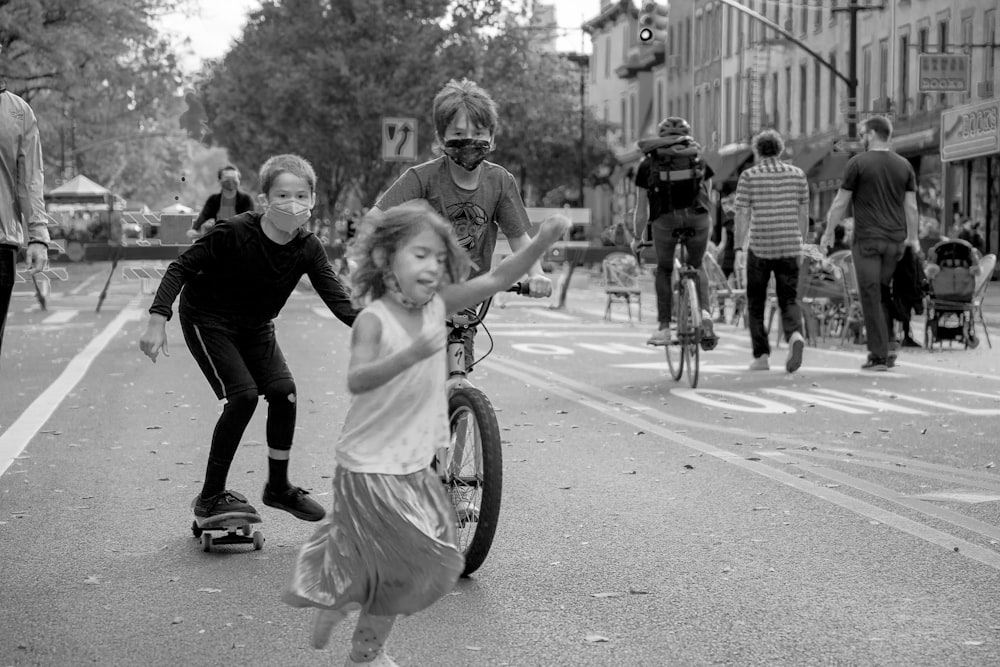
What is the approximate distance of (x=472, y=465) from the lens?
6.09 meters

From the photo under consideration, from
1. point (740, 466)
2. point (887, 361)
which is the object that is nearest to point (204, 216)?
point (887, 361)

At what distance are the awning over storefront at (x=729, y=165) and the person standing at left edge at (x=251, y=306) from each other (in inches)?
1986

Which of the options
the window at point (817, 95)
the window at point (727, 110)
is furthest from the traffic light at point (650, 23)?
the window at point (727, 110)

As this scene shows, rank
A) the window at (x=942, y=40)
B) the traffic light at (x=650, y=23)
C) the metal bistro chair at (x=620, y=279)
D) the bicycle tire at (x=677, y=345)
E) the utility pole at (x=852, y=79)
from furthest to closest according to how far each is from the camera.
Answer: the window at (x=942, y=40), the utility pole at (x=852, y=79), the traffic light at (x=650, y=23), the metal bistro chair at (x=620, y=279), the bicycle tire at (x=677, y=345)

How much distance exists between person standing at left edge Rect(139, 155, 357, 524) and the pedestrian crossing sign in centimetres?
2491

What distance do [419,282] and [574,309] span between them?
24113mm

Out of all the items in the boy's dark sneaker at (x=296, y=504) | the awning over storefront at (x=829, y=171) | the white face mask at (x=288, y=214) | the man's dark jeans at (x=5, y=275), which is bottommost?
the boy's dark sneaker at (x=296, y=504)

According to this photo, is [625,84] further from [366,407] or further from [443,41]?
[366,407]

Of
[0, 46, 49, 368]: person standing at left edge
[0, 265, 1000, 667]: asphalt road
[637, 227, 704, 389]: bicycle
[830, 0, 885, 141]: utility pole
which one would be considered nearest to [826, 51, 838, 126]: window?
[830, 0, 885, 141]: utility pole

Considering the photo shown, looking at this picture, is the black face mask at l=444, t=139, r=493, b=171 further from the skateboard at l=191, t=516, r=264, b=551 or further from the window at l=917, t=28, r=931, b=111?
the window at l=917, t=28, r=931, b=111

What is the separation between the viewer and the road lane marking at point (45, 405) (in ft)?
32.3

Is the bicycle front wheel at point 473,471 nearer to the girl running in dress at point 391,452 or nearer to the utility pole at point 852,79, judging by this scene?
the girl running in dress at point 391,452

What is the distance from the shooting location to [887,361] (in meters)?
14.9

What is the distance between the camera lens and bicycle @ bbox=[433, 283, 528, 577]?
589 centimetres
